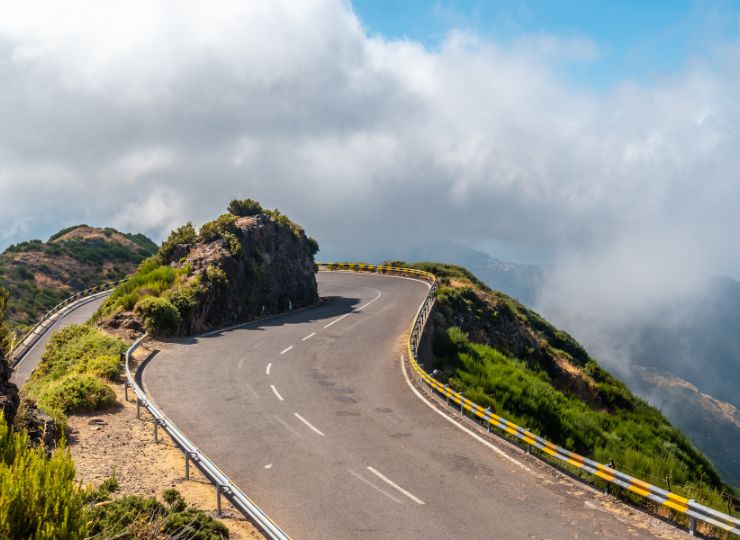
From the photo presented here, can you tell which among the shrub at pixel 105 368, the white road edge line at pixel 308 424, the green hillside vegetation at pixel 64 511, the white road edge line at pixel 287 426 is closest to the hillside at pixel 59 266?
the shrub at pixel 105 368

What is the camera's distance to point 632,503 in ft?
37.3

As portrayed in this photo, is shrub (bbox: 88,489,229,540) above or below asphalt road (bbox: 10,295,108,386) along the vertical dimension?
above

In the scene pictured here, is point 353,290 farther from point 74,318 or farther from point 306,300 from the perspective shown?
point 74,318

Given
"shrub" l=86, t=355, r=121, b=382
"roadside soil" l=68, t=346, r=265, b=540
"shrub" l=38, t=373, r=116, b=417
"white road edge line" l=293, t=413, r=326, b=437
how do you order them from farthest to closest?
"shrub" l=86, t=355, r=121, b=382 < "shrub" l=38, t=373, r=116, b=417 < "white road edge line" l=293, t=413, r=326, b=437 < "roadside soil" l=68, t=346, r=265, b=540

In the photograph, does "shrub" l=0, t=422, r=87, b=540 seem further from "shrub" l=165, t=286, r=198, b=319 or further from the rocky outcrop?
"shrub" l=165, t=286, r=198, b=319

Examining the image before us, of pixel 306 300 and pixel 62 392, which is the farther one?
pixel 306 300

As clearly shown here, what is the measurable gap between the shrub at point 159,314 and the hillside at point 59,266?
120 ft

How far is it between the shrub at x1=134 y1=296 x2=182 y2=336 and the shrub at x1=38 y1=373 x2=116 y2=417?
396 inches

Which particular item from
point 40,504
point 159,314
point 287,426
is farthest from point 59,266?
point 40,504

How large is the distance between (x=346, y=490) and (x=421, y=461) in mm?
2358

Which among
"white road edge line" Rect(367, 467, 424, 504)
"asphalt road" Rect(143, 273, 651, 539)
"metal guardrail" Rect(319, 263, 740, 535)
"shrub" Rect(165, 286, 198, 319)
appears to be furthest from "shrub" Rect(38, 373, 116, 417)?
"shrub" Rect(165, 286, 198, 319)

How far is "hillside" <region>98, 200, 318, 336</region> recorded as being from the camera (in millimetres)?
27594

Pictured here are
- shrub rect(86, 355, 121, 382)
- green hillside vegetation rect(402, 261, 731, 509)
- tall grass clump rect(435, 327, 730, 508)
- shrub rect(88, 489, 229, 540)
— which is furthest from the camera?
green hillside vegetation rect(402, 261, 731, 509)

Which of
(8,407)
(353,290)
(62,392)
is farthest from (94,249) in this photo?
(8,407)
